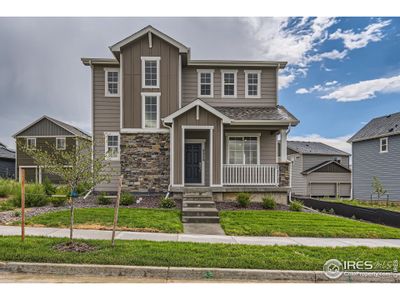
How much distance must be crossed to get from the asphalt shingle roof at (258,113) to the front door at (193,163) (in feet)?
6.74

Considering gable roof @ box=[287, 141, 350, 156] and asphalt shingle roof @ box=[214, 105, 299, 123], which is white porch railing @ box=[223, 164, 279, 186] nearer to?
asphalt shingle roof @ box=[214, 105, 299, 123]

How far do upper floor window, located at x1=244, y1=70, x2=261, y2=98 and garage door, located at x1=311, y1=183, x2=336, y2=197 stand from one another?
13432 millimetres

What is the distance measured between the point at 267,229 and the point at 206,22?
589cm

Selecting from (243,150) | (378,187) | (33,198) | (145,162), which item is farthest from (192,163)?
(378,187)

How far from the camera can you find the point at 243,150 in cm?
1304

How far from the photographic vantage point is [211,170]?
10906 millimetres

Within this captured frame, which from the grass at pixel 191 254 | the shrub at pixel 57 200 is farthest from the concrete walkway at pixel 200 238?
the shrub at pixel 57 200

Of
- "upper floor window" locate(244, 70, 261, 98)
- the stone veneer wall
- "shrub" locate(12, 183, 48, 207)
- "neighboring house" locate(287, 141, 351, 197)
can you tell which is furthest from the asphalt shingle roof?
"neighboring house" locate(287, 141, 351, 197)

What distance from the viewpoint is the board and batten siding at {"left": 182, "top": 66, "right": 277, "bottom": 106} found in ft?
43.7

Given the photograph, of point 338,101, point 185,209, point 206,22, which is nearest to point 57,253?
point 185,209

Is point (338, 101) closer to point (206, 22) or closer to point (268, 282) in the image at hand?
point (206, 22)

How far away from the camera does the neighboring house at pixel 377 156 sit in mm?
16594

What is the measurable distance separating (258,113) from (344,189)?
51.4 ft

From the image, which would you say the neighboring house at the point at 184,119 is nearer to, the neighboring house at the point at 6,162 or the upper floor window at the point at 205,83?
the upper floor window at the point at 205,83
